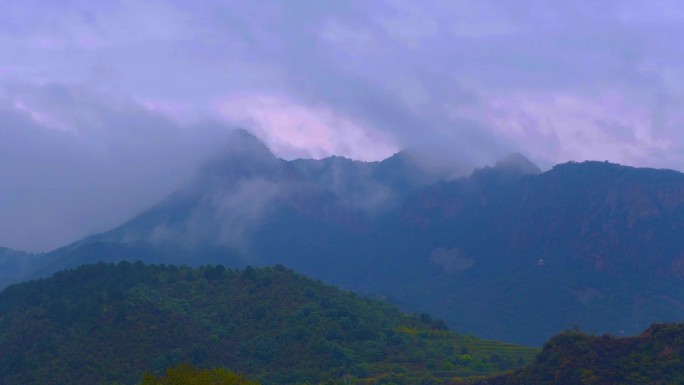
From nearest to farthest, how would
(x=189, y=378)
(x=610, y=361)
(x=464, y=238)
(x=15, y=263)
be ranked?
1. (x=189, y=378)
2. (x=610, y=361)
3. (x=464, y=238)
4. (x=15, y=263)

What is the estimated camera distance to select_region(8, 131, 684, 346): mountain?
299 ft

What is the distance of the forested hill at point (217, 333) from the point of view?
5094cm

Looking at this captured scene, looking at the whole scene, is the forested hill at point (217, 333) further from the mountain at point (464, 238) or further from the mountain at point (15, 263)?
the mountain at point (15, 263)

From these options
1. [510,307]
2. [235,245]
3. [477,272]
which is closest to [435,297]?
[477,272]

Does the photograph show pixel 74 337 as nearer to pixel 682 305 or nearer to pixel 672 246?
pixel 682 305

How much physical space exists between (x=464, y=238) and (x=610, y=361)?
7684 cm

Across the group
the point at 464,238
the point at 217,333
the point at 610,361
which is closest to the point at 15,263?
the point at 464,238

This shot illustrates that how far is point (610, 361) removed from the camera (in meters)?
37.8

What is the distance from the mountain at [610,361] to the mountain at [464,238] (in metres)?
44.3

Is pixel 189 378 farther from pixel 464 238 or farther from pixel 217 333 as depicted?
pixel 464 238

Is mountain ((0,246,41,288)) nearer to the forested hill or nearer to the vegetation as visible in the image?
the forested hill

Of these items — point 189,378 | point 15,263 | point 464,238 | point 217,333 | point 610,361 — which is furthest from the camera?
point 15,263

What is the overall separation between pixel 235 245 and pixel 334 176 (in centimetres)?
3203

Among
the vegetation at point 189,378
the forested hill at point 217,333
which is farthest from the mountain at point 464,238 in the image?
the vegetation at point 189,378
